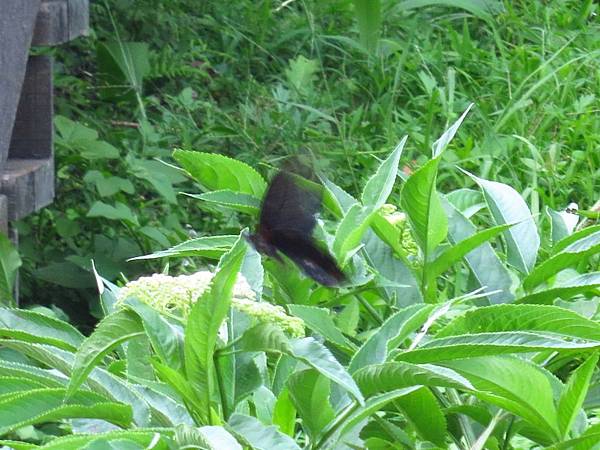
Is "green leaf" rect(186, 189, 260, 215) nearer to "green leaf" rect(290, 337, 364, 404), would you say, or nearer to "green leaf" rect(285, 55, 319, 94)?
"green leaf" rect(290, 337, 364, 404)

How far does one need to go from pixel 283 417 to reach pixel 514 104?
335cm

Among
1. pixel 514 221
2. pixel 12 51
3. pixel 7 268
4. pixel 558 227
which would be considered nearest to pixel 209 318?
pixel 514 221

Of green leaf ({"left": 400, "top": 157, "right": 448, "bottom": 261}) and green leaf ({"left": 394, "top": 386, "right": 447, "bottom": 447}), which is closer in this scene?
green leaf ({"left": 394, "top": 386, "right": 447, "bottom": 447})

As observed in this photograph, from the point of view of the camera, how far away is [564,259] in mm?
1528

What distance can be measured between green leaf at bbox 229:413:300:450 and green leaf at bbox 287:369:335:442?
6 centimetres

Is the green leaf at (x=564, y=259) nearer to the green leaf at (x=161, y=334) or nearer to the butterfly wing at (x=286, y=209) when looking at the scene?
the butterfly wing at (x=286, y=209)

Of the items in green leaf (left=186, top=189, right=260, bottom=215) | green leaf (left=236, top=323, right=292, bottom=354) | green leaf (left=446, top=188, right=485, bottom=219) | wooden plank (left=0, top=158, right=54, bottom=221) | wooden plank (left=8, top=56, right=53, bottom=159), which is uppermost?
green leaf (left=236, top=323, right=292, bottom=354)

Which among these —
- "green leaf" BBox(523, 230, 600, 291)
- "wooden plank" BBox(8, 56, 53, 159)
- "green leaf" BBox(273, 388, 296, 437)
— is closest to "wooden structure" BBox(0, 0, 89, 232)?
"wooden plank" BBox(8, 56, 53, 159)

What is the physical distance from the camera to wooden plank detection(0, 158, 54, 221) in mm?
3119

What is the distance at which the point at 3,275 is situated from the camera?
5.83 ft

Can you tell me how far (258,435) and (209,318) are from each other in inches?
5.5

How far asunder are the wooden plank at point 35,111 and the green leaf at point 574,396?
244 cm

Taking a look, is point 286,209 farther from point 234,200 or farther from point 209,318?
point 209,318

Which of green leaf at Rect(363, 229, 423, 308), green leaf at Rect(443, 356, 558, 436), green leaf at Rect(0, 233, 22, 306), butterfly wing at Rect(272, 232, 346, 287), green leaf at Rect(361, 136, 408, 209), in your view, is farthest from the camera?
green leaf at Rect(0, 233, 22, 306)
